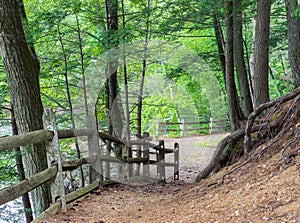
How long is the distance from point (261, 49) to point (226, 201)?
3.97 m

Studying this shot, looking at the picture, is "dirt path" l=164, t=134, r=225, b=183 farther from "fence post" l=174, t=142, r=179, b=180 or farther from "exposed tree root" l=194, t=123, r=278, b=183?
"exposed tree root" l=194, t=123, r=278, b=183

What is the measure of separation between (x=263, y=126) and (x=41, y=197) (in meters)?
4.02

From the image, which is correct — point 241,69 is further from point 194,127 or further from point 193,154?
point 194,127

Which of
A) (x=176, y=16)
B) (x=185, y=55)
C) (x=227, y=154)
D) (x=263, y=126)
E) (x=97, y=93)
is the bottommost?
(x=227, y=154)

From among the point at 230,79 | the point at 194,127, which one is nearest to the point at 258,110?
the point at 230,79

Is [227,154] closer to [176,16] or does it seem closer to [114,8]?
[176,16]

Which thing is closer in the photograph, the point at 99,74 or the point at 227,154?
the point at 227,154

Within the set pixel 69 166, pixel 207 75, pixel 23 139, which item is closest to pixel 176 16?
pixel 207 75

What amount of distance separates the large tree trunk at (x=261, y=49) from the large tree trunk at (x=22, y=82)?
4.34m

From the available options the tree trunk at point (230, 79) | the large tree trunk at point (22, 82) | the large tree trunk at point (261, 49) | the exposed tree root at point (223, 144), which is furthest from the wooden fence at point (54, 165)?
the large tree trunk at point (261, 49)

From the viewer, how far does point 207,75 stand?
11.4 m

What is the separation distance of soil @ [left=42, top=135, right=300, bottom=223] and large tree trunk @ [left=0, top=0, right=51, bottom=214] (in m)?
1.13

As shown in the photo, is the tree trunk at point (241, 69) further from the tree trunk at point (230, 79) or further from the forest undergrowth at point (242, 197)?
the forest undergrowth at point (242, 197)

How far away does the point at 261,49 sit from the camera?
6.46 metres
